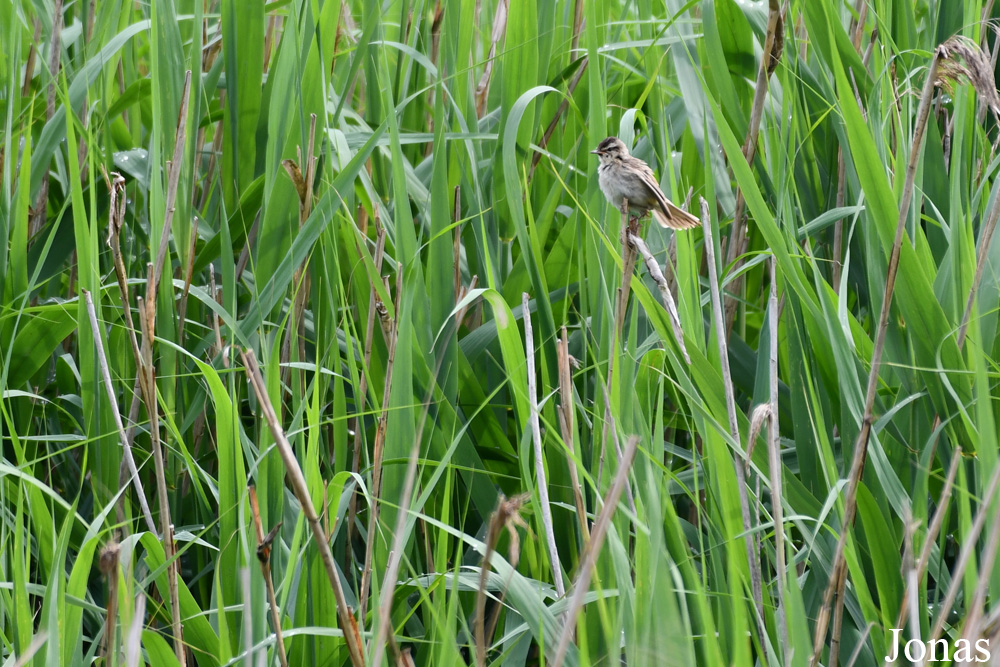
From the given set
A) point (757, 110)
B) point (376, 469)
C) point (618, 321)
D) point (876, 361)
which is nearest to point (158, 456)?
point (376, 469)

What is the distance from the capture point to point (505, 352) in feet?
5.38

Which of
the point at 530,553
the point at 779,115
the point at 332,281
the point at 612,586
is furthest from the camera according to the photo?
the point at 779,115

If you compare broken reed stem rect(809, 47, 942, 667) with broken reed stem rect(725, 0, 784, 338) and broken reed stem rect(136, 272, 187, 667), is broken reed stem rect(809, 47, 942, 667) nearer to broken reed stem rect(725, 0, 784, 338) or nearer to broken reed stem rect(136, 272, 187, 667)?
broken reed stem rect(725, 0, 784, 338)

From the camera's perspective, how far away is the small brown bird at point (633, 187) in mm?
1762

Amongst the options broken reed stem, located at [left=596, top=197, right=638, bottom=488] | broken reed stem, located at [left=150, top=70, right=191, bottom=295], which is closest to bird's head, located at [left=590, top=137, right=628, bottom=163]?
broken reed stem, located at [left=596, top=197, right=638, bottom=488]

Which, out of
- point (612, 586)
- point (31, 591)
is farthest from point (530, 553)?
point (31, 591)

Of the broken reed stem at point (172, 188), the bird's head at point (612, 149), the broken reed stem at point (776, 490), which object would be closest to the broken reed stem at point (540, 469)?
the broken reed stem at point (776, 490)

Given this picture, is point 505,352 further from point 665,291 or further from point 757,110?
point 757,110

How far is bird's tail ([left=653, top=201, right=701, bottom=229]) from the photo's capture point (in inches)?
69.7

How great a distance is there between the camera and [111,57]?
228 centimetres

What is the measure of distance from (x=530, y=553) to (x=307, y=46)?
3.85ft

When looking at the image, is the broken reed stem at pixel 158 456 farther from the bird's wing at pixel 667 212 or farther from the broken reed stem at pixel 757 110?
the broken reed stem at pixel 757 110

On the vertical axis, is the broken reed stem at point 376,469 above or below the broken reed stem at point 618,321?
below

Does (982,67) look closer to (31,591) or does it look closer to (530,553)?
(530,553)
